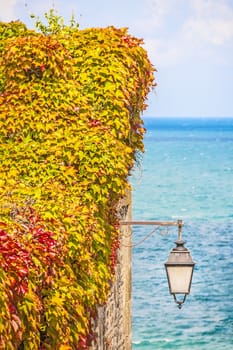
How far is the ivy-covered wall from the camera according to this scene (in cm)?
899

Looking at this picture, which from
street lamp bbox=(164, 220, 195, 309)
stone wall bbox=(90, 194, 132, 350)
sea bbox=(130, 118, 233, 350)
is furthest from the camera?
sea bbox=(130, 118, 233, 350)

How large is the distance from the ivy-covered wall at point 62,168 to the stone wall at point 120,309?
2.63 ft

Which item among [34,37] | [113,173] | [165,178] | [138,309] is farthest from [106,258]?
[165,178]

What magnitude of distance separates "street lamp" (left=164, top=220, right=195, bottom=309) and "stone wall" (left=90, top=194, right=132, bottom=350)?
0.81m

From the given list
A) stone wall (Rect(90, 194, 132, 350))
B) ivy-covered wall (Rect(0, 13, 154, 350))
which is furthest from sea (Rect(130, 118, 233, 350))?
ivy-covered wall (Rect(0, 13, 154, 350))

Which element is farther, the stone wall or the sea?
the sea

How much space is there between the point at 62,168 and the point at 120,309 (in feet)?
12.2

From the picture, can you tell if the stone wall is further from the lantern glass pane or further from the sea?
the lantern glass pane

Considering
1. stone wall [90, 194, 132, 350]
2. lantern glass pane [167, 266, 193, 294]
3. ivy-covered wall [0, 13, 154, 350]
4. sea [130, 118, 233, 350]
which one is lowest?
sea [130, 118, 233, 350]

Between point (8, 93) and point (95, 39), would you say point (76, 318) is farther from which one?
point (95, 39)

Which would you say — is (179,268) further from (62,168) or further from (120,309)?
(120,309)

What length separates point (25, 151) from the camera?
11461mm

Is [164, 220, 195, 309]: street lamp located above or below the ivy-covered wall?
below

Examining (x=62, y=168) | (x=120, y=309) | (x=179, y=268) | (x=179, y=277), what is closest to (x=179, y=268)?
(x=179, y=268)
